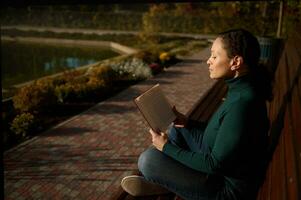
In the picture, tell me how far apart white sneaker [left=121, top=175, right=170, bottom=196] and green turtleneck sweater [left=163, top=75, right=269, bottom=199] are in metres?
0.39

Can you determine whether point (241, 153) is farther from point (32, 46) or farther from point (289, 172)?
point (32, 46)

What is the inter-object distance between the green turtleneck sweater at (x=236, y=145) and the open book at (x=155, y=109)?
0.19m

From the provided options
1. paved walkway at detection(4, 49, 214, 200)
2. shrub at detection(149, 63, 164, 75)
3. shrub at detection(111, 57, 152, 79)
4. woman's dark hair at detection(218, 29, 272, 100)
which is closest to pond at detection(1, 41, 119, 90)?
shrub at detection(111, 57, 152, 79)

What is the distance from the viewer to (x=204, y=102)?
5.48m

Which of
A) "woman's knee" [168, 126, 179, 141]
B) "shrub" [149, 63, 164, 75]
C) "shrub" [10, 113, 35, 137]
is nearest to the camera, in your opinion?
"woman's knee" [168, 126, 179, 141]

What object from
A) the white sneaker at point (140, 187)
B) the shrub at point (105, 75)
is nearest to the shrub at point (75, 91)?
the shrub at point (105, 75)

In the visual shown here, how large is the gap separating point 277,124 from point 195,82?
309 inches

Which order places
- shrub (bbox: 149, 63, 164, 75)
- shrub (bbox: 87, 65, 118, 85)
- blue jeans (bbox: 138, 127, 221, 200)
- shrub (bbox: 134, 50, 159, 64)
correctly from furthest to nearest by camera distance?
shrub (bbox: 134, 50, 159, 64) → shrub (bbox: 149, 63, 164, 75) → shrub (bbox: 87, 65, 118, 85) → blue jeans (bbox: 138, 127, 221, 200)

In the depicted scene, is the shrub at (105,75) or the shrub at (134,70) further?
the shrub at (134,70)

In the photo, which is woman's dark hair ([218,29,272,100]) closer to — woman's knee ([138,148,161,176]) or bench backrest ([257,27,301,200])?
bench backrest ([257,27,301,200])

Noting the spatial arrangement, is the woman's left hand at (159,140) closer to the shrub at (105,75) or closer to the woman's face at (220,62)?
the woman's face at (220,62)

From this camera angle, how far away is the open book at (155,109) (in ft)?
8.22

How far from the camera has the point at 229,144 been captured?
6.86ft

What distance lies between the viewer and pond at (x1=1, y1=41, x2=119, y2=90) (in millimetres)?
15047
